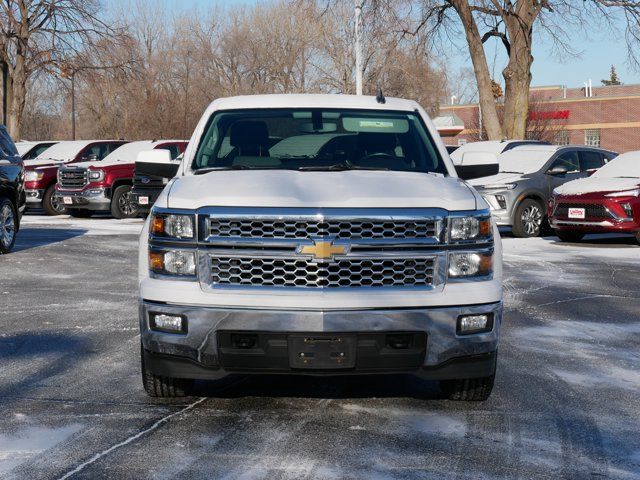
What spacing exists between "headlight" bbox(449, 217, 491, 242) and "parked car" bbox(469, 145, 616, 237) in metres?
12.9

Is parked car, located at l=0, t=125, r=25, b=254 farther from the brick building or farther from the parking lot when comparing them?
the brick building

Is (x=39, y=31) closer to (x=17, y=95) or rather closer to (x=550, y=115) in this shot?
(x=17, y=95)

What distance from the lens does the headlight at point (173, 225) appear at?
5.52 m

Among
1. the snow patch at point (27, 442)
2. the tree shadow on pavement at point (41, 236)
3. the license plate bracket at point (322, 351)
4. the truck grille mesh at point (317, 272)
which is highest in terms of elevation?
the truck grille mesh at point (317, 272)

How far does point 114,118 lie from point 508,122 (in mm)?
37999

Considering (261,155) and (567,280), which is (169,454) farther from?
(567,280)

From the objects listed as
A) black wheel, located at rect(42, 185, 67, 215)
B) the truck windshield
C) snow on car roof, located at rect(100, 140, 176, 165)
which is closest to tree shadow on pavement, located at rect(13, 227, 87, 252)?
snow on car roof, located at rect(100, 140, 176, 165)

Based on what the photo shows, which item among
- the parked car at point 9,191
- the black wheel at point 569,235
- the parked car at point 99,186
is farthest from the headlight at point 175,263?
the parked car at point 99,186

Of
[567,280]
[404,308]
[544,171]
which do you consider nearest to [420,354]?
[404,308]

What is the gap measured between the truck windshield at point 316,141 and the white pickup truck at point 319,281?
914mm

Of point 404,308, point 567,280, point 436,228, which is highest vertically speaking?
point 436,228

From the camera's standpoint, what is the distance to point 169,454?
508 centimetres

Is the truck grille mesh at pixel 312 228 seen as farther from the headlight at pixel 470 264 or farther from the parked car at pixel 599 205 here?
the parked car at pixel 599 205

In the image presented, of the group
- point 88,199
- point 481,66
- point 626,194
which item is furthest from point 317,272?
point 481,66
